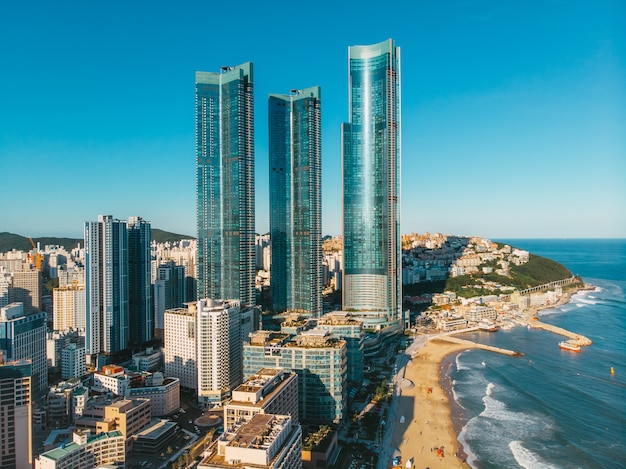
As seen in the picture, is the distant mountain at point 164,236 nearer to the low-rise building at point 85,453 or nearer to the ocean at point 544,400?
the ocean at point 544,400

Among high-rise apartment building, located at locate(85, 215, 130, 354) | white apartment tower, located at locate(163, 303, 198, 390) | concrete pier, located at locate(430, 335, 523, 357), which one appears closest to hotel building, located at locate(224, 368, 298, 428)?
white apartment tower, located at locate(163, 303, 198, 390)

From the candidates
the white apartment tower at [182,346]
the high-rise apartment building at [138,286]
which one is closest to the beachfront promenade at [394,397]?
the white apartment tower at [182,346]

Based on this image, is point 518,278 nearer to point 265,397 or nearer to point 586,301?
point 586,301

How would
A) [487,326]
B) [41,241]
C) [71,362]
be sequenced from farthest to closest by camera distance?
[41,241]
[487,326]
[71,362]

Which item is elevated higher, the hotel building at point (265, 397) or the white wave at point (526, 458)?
the hotel building at point (265, 397)

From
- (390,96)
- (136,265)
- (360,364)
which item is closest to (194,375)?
(360,364)

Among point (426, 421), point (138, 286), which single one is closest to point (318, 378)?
point (426, 421)
